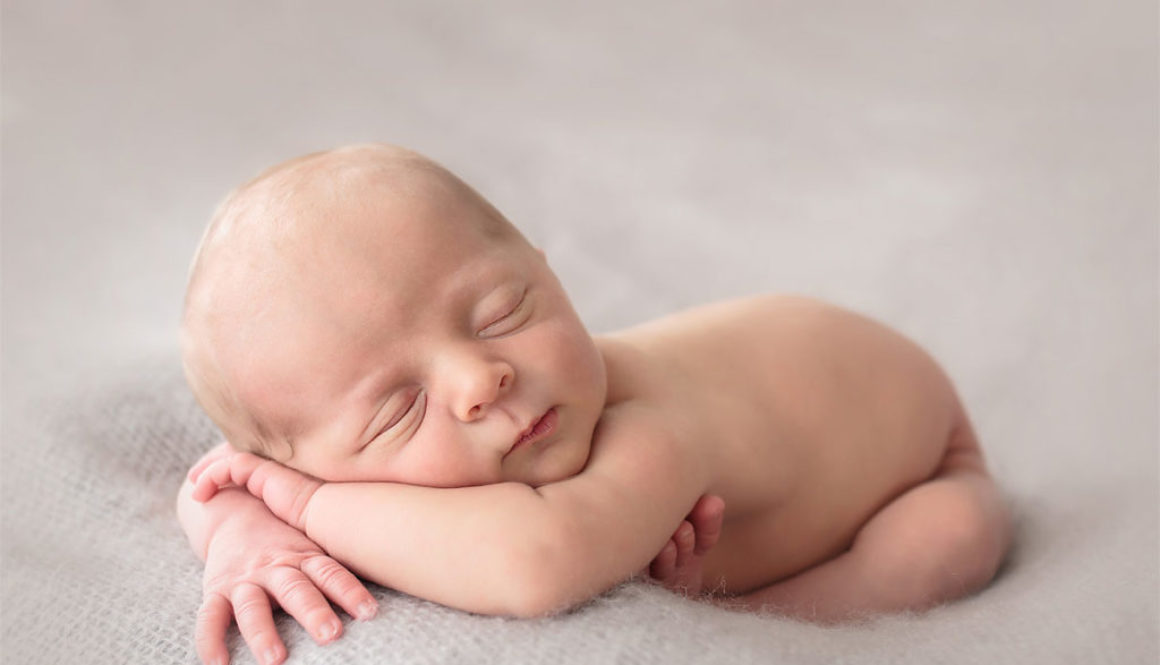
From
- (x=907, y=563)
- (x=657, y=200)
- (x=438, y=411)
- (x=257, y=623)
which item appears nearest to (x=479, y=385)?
(x=438, y=411)

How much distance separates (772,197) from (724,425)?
3.97 ft

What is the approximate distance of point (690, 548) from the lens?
1.19m

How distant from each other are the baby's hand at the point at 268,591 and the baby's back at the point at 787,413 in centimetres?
36

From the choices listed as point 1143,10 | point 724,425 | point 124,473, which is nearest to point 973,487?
point 724,425

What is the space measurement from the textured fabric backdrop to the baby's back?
0.19 m

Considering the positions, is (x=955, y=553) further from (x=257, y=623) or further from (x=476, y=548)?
(x=257, y=623)

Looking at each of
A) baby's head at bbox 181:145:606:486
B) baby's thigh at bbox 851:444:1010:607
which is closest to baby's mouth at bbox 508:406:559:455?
baby's head at bbox 181:145:606:486

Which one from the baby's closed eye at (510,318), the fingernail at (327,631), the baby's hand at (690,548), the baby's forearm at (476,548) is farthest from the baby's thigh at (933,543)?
the fingernail at (327,631)

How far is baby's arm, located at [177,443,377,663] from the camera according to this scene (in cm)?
102

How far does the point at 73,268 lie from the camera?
7.04ft

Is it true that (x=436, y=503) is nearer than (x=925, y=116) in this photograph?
Yes

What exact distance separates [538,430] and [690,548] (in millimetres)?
213

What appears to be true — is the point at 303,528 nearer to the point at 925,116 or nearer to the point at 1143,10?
the point at 925,116

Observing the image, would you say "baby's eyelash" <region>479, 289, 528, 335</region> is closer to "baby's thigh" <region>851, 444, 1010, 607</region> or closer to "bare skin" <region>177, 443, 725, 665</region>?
"bare skin" <region>177, 443, 725, 665</region>
